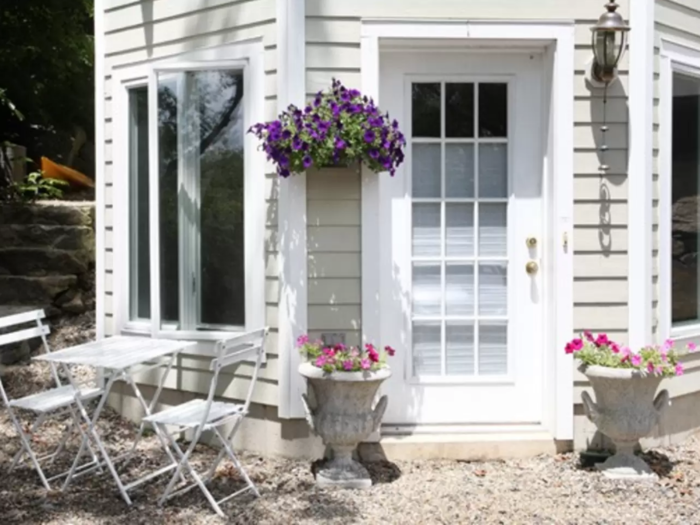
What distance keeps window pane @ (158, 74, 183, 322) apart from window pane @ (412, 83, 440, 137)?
1.43 meters

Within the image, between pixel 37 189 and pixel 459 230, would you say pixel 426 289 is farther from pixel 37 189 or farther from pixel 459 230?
pixel 37 189

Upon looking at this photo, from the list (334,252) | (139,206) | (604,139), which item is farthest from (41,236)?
(604,139)

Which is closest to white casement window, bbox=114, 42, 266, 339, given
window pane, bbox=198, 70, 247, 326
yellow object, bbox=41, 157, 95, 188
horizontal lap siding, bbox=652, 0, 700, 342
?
window pane, bbox=198, 70, 247, 326

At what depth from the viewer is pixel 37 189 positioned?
745cm

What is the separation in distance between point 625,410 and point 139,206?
10.3 ft

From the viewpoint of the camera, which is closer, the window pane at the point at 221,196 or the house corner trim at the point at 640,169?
the house corner trim at the point at 640,169

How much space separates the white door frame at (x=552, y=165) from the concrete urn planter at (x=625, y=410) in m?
0.30

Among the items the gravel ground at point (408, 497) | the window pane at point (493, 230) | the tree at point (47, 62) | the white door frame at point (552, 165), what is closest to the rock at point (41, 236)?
the tree at point (47, 62)

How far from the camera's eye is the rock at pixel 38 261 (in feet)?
22.4

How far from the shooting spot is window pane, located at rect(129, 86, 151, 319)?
16.7 feet

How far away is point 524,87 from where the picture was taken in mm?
4543

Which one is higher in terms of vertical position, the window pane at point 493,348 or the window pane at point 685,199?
the window pane at point 685,199

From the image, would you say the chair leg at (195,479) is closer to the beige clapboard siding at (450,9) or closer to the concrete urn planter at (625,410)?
the concrete urn planter at (625,410)

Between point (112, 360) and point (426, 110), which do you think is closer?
point (112, 360)
